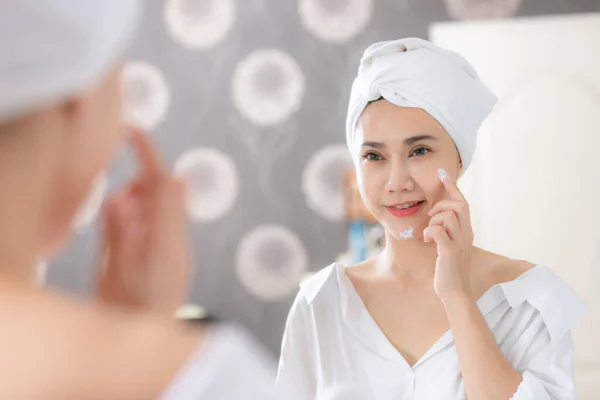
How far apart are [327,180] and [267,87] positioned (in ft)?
1.71

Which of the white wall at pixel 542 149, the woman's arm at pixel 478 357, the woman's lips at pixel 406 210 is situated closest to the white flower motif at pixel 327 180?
the white wall at pixel 542 149

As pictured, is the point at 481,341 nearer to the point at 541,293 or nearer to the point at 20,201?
the point at 541,293

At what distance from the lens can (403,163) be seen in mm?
1069

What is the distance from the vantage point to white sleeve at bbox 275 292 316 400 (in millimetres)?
1103

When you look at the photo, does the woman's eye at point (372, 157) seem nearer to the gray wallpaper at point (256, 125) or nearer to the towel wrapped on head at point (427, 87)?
the towel wrapped on head at point (427, 87)

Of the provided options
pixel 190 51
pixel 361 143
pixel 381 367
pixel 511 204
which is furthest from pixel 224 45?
pixel 381 367

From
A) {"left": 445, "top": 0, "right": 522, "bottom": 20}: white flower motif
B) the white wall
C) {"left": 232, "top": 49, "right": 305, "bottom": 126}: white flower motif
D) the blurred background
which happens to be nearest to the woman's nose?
the white wall

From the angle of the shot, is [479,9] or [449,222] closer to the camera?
[449,222]

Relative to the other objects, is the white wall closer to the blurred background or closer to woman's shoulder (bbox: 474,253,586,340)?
the blurred background

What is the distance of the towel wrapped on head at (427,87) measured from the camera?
1.06 m

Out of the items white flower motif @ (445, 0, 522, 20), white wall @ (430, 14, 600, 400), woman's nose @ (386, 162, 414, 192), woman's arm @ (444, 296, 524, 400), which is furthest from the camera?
white flower motif @ (445, 0, 522, 20)

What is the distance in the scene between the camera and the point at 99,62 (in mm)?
344

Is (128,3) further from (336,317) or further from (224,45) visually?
(224,45)

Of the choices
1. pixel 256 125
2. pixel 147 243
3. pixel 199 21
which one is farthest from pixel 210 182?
pixel 147 243
